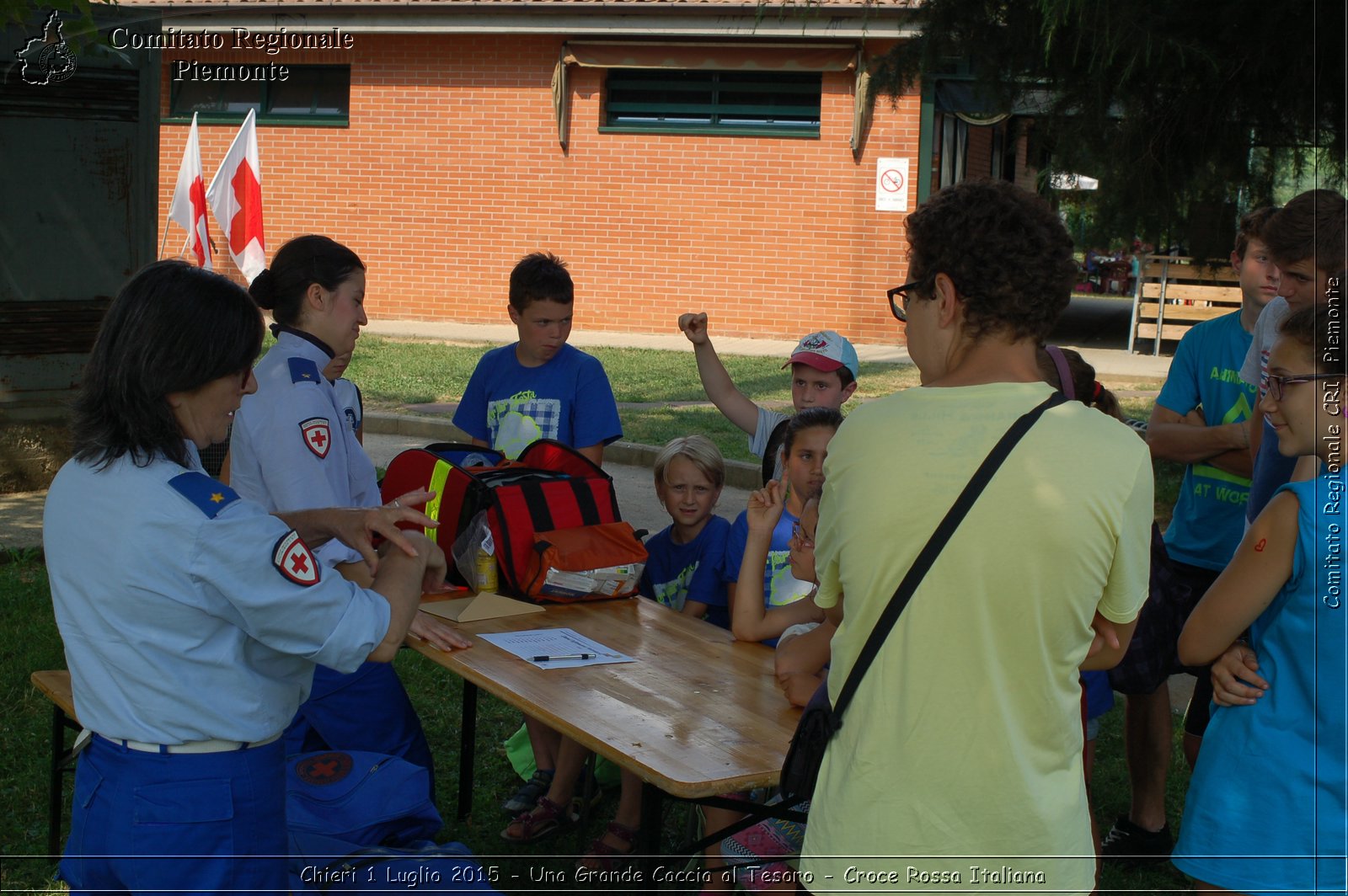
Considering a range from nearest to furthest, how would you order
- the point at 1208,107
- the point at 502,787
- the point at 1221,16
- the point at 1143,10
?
the point at 502,787, the point at 1143,10, the point at 1221,16, the point at 1208,107

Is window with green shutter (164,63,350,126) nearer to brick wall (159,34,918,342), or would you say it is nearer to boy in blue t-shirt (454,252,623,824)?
brick wall (159,34,918,342)

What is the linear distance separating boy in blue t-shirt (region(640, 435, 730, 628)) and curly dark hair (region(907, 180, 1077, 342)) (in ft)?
6.90

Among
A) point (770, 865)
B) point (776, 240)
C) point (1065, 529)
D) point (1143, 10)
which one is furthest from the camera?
point (776, 240)

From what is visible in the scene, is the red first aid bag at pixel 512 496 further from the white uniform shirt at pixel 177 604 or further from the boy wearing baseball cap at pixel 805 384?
the white uniform shirt at pixel 177 604

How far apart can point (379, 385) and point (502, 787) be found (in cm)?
844

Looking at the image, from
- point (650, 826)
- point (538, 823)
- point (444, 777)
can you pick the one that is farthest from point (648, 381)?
point (650, 826)

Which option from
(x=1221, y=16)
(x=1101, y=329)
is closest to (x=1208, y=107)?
(x=1221, y=16)

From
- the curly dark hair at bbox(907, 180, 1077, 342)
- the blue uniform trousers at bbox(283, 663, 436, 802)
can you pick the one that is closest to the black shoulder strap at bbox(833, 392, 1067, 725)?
the curly dark hair at bbox(907, 180, 1077, 342)

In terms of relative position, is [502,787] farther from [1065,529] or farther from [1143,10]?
[1143,10]

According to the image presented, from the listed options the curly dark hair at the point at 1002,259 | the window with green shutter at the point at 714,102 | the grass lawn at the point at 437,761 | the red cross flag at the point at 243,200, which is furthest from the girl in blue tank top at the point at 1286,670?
the red cross flag at the point at 243,200

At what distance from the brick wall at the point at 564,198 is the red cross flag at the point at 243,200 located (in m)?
1.49

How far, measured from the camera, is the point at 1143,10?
5512 mm

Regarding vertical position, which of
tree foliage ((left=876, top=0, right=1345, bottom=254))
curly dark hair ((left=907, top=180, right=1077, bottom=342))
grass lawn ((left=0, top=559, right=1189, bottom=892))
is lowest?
grass lawn ((left=0, top=559, right=1189, bottom=892))

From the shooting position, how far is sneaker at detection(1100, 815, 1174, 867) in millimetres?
3859
